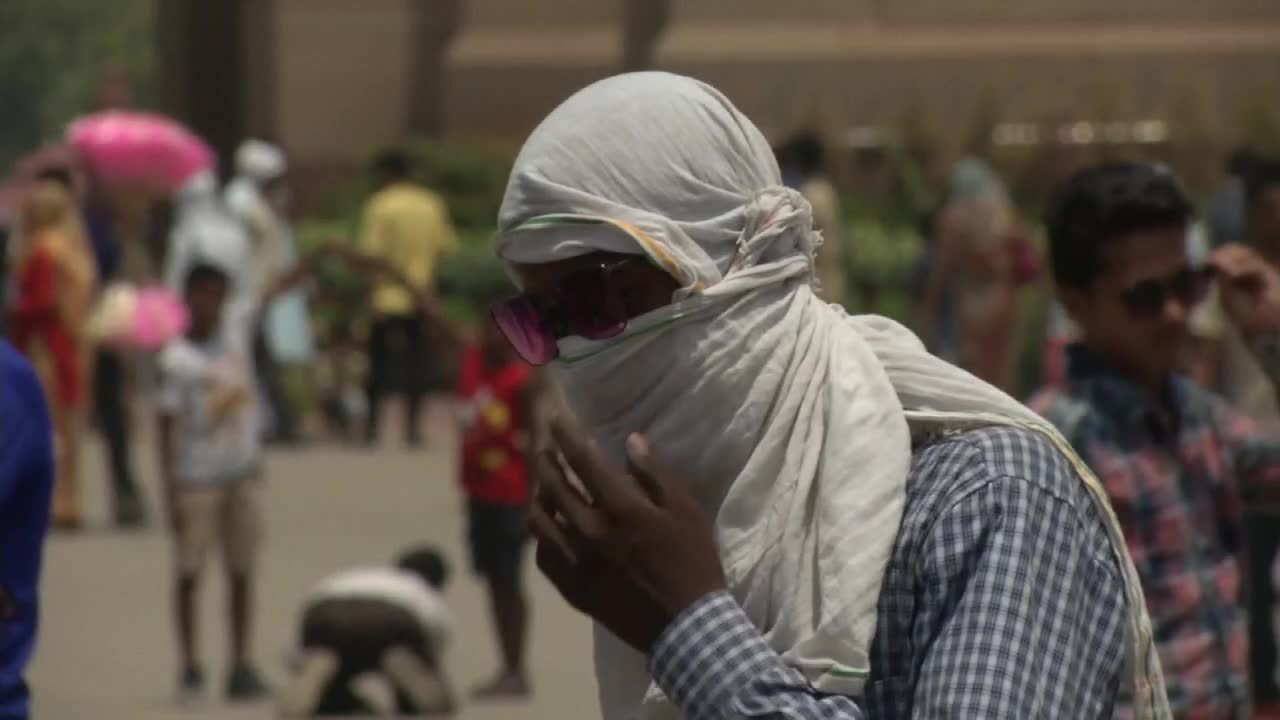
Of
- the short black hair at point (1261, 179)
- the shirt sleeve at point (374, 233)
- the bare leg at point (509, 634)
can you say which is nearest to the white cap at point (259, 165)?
the shirt sleeve at point (374, 233)

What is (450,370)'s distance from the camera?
20.8m

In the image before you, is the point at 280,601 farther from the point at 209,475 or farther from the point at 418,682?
the point at 418,682

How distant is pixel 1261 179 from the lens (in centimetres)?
1051

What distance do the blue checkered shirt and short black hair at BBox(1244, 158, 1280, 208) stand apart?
7.95 metres

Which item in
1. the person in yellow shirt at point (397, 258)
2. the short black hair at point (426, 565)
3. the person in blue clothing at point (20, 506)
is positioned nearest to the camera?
the person in blue clothing at point (20, 506)

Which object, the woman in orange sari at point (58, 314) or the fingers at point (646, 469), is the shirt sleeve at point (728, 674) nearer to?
the fingers at point (646, 469)

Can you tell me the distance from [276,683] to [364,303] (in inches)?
431

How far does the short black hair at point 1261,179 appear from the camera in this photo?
10195 mm

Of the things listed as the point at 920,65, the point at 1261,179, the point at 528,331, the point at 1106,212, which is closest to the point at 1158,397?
the point at 1106,212

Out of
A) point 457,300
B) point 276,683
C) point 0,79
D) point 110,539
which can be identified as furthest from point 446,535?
point 0,79

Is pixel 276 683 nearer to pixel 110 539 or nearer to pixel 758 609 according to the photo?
pixel 110 539

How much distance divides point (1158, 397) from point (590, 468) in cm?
209

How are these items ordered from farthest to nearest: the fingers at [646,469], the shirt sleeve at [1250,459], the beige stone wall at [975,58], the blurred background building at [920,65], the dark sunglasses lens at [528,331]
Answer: the beige stone wall at [975,58], the blurred background building at [920,65], the shirt sleeve at [1250,459], the dark sunglasses lens at [528,331], the fingers at [646,469]

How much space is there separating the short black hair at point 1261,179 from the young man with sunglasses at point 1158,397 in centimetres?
585
